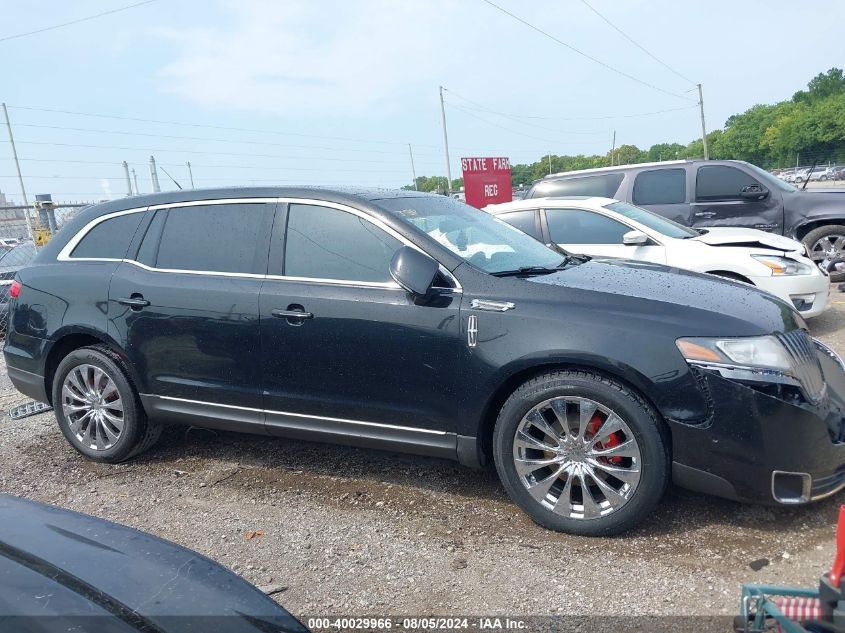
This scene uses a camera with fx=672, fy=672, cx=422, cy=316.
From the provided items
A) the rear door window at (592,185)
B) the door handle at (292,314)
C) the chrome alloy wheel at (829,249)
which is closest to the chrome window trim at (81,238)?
the door handle at (292,314)

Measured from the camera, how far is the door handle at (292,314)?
3623 millimetres

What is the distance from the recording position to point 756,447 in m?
2.85

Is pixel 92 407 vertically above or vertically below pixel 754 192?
below

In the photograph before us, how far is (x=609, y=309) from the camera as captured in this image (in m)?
3.13

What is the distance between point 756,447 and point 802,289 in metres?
4.34

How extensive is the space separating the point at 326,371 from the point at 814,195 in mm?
7669

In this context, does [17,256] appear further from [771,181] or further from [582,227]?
[771,181]

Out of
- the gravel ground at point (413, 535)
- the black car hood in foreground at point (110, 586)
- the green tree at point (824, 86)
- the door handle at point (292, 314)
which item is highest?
the green tree at point (824, 86)

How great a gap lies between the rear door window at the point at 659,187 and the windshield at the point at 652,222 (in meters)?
1.86

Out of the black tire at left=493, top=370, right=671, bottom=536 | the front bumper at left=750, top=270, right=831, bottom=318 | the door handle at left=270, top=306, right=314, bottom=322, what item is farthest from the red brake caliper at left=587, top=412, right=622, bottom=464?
the front bumper at left=750, top=270, right=831, bottom=318

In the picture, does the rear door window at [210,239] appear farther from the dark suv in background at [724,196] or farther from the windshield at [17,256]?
the windshield at [17,256]

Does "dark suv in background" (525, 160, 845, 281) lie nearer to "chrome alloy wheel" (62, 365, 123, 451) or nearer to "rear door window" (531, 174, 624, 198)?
"rear door window" (531, 174, 624, 198)

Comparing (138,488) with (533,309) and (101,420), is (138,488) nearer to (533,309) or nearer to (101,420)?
(101,420)

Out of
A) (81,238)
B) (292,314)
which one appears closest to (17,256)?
(81,238)
